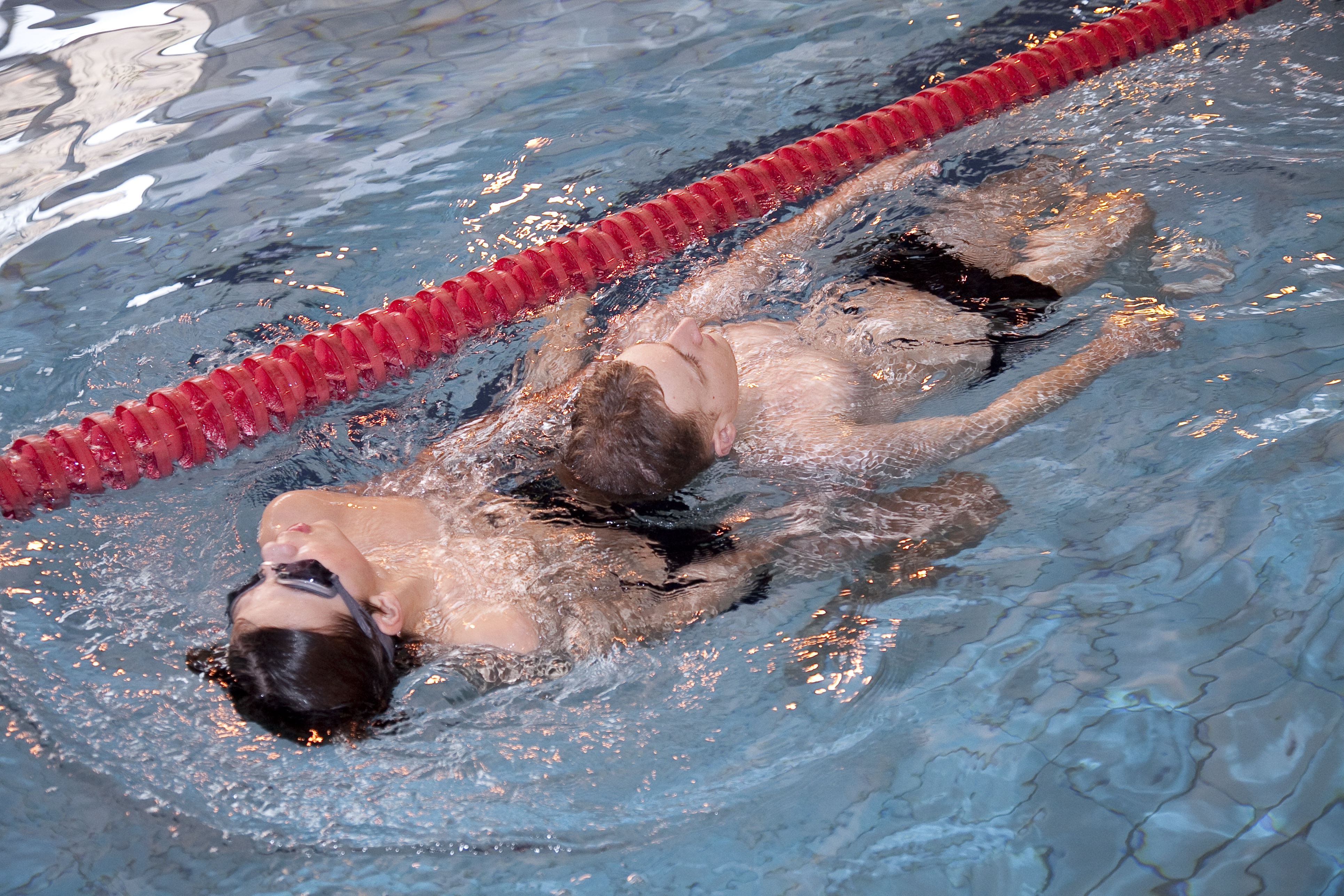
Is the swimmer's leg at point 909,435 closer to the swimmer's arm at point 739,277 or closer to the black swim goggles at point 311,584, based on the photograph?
the swimmer's arm at point 739,277

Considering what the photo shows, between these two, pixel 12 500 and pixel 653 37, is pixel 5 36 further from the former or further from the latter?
pixel 12 500

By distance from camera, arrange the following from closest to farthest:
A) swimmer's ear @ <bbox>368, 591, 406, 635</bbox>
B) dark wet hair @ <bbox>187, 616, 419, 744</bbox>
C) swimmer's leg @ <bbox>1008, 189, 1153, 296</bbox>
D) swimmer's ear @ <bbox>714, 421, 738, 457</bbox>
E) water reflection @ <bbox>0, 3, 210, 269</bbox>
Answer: dark wet hair @ <bbox>187, 616, 419, 744</bbox>
swimmer's ear @ <bbox>368, 591, 406, 635</bbox>
swimmer's ear @ <bbox>714, 421, 738, 457</bbox>
swimmer's leg @ <bbox>1008, 189, 1153, 296</bbox>
water reflection @ <bbox>0, 3, 210, 269</bbox>

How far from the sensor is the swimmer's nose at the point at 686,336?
2496 mm

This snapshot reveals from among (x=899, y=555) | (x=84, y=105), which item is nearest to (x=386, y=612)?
(x=899, y=555)

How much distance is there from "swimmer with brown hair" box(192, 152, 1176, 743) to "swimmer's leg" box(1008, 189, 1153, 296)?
3cm

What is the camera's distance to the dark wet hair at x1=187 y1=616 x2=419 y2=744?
1855mm

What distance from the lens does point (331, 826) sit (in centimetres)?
210

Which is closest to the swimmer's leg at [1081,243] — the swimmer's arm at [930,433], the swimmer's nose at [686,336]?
the swimmer's arm at [930,433]

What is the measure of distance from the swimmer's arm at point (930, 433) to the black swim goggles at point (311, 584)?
3.85 feet

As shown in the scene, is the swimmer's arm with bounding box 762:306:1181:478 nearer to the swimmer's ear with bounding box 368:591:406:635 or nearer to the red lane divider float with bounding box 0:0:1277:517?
the swimmer's ear with bounding box 368:591:406:635

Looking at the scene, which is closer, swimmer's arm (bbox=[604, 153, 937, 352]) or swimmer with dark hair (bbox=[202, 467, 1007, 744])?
swimmer with dark hair (bbox=[202, 467, 1007, 744])

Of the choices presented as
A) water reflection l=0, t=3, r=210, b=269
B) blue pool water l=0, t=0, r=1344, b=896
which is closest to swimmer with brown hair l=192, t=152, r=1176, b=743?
blue pool water l=0, t=0, r=1344, b=896

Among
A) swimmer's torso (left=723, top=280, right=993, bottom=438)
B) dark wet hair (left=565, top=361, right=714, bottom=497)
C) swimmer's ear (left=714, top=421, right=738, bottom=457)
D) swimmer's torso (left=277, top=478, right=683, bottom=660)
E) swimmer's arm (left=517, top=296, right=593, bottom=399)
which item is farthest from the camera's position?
swimmer's arm (left=517, top=296, right=593, bottom=399)

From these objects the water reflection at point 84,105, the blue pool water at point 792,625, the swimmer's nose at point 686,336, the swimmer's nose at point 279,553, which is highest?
the water reflection at point 84,105
